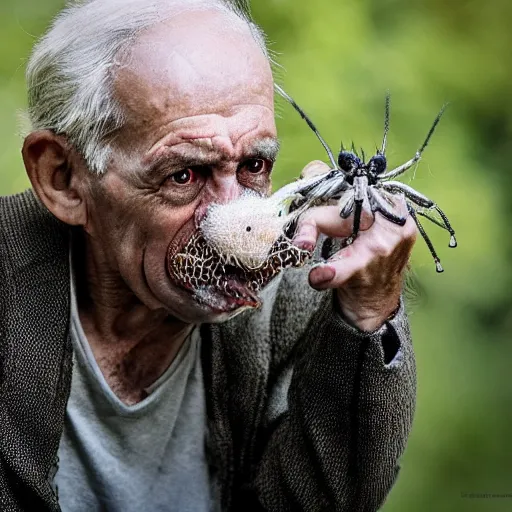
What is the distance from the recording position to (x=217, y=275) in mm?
2242

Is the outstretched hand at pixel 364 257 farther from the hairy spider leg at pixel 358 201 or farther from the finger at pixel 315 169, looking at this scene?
the finger at pixel 315 169

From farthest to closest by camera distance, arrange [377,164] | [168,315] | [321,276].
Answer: [168,315] → [377,164] → [321,276]

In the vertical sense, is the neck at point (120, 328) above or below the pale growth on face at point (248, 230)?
below

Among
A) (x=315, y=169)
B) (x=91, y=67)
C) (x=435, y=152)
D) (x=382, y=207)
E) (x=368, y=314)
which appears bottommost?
(x=435, y=152)

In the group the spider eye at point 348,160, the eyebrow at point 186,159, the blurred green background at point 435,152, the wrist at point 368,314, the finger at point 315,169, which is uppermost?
the spider eye at point 348,160

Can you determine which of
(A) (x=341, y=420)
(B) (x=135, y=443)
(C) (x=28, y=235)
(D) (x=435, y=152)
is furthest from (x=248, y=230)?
(D) (x=435, y=152)

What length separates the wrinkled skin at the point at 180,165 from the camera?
86.5 inches

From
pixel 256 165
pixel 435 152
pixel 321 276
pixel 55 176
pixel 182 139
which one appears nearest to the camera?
pixel 321 276

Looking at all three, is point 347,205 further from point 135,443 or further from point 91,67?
point 135,443

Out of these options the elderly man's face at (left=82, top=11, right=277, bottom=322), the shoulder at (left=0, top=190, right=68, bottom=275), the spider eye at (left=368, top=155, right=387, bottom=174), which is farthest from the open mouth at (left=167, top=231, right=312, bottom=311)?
the shoulder at (left=0, top=190, right=68, bottom=275)

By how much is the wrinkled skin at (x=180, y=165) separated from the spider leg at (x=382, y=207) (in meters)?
0.02

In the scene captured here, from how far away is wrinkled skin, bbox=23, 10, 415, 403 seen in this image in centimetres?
220

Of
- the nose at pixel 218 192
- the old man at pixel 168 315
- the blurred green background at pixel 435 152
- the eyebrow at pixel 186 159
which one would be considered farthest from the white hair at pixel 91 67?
the blurred green background at pixel 435 152

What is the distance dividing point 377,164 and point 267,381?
785 millimetres
